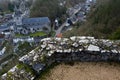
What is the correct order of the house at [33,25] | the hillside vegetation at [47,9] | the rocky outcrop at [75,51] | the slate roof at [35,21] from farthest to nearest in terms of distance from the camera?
the hillside vegetation at [47,9] → the slate roof at [35,21] → the house at [33,25] → the rocky outcrop at [75,51]

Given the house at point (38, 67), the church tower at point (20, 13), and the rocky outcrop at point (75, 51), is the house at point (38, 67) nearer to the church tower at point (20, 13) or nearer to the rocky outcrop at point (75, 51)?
the rocky outcrop at point (75, 51)

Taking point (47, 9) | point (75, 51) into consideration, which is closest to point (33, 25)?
point (47, 9)

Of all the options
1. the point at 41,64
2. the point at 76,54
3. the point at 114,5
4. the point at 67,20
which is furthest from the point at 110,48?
the point at 67,20

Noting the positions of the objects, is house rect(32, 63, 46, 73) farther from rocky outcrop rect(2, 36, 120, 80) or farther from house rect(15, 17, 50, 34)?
house rect(15, 17, 50, 34)

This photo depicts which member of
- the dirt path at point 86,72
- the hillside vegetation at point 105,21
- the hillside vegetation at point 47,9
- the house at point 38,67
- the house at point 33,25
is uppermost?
the house at point 38,67

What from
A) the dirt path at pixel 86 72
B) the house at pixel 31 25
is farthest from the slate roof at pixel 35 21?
the dirt path at pixel 86 72

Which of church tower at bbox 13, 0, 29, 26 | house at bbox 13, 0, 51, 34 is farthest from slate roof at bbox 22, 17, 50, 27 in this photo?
church tower at bbox 13, 0, 29, 26

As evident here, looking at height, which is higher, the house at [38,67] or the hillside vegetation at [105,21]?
the house at [38,67]

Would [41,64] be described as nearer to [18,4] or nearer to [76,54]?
[76,54]
